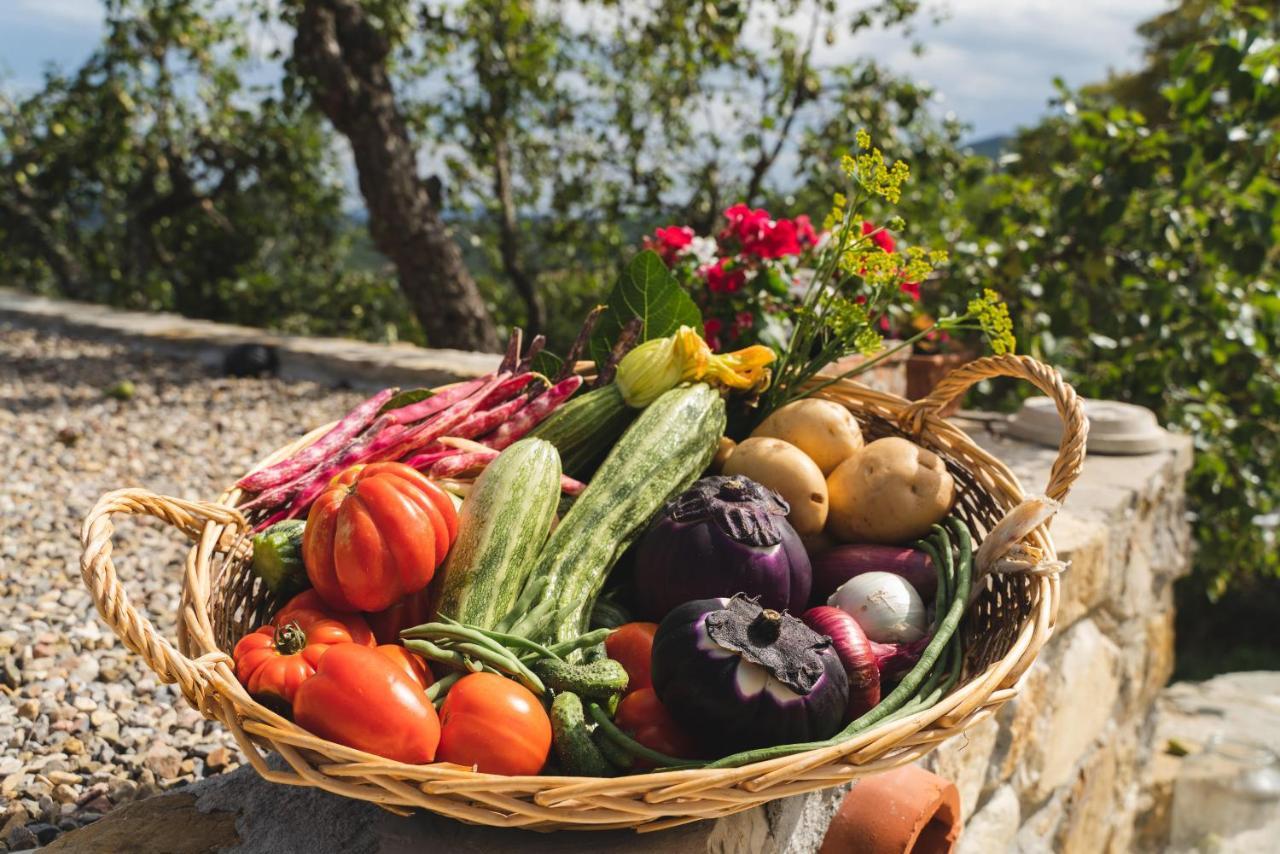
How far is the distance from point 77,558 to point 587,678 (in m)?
2.40

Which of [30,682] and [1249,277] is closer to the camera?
[30,682]

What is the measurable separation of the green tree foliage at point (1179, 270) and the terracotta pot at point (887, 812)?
10.7 feet

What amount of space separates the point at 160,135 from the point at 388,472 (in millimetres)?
9027

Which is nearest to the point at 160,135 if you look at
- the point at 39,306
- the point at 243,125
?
the point at 243,125

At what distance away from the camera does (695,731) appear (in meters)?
1.47

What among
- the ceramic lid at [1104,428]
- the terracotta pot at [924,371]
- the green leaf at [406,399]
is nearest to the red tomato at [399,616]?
the green leaf at [406,399]

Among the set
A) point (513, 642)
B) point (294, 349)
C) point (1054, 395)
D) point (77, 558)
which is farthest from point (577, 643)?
point (294, 349)

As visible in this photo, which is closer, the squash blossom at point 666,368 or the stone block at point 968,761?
the squash blossom at point 666,368

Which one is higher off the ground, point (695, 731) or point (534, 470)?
point (534, 470)

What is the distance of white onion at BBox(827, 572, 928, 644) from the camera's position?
1.79 m

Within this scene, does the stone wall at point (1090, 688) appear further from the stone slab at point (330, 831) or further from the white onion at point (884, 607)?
the stone slab at point (330, 831)

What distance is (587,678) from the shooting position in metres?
1.51

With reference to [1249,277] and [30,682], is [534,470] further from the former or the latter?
[1249,277]

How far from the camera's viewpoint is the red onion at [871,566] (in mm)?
1978
